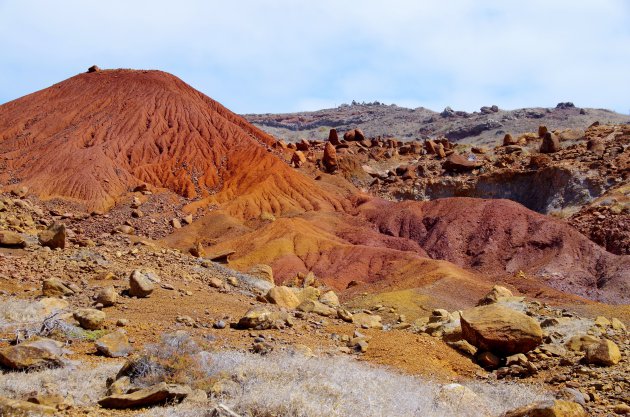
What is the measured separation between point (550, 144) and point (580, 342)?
134 feet

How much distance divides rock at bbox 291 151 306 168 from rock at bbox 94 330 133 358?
5246 centimetres

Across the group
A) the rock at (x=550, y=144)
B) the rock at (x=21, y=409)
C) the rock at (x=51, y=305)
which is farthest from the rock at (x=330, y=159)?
the rock at (x=21, y=409)

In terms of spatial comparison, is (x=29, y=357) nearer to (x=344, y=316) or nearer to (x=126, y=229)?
(x=344, y=316)

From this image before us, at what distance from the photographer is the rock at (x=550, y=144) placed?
160 feet

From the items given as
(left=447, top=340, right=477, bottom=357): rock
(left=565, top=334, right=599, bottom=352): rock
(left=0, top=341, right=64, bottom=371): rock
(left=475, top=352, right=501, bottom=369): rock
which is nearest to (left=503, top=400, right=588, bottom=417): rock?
(left=475, top=352, right=501, bottom=369): rock

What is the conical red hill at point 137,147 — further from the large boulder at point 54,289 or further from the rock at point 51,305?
the rock at point 51,305

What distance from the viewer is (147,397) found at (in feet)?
22.3

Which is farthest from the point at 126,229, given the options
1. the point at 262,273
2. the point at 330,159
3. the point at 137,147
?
the point at 330,159

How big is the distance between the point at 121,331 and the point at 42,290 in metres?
3.90

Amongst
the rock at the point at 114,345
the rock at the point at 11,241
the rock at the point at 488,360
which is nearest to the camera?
the rock at the point at 114,345

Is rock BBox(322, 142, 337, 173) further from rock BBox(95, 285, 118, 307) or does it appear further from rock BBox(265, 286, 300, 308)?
rock BBox(95, 285, 118, 307)

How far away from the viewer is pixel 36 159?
174 feet

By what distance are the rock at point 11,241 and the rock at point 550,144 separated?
141 feet

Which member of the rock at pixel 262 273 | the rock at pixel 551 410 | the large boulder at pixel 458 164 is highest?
the large boulder at pixel 458 164
